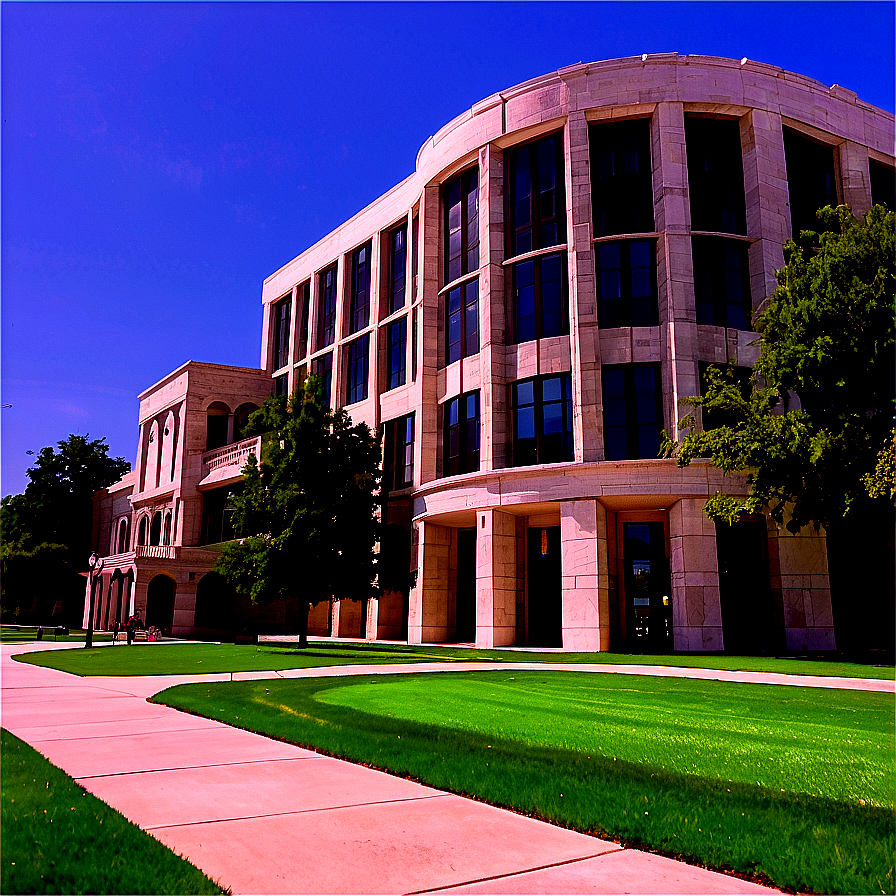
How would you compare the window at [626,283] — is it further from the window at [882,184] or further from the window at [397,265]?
the window at [397,265]

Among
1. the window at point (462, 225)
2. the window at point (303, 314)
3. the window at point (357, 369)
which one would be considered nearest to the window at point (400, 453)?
the window at point (357, 369)

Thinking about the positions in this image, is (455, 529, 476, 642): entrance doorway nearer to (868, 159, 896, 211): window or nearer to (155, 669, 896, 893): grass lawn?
(155, 669, 896, 893): grass lawn

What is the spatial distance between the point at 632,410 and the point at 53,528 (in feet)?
212

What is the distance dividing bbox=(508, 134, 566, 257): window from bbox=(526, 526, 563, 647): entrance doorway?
45.1 ft

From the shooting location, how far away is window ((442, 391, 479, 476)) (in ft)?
126

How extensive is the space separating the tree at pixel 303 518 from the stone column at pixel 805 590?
16991mm

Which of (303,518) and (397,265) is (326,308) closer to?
(397,265)

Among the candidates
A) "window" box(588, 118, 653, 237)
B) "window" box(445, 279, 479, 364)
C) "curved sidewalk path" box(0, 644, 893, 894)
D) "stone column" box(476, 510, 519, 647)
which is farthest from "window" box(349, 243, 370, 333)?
"curved sidewalk path" box(0, 644, 893, 894)

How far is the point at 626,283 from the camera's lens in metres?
35.5

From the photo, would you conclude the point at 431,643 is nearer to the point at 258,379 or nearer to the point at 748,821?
the point at 258,379

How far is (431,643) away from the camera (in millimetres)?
38500

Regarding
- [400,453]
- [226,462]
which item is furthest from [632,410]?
[226,462]

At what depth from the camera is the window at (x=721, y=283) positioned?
34.9 metres

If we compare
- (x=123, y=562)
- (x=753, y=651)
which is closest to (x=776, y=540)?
(x=753, y=651)
